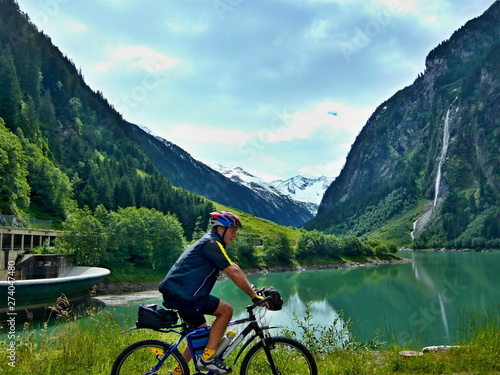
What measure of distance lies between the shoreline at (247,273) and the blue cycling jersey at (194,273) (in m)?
51.2

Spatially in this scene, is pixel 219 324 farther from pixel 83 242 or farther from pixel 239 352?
pixel 83 242

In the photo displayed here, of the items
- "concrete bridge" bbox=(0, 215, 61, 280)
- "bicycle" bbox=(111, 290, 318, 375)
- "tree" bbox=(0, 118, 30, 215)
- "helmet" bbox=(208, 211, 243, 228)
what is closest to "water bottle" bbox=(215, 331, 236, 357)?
"bicycle" bbox=(111, 290, 318, 375)

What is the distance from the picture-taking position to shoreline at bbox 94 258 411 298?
62.1m

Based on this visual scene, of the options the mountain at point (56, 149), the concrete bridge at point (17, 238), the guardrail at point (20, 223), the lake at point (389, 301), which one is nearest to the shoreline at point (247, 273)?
the lake at point (389, 301)

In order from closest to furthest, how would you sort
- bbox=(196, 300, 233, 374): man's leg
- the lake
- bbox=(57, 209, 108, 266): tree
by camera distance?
bbox=(196, 300, 233, 374): man's leg → the lake → bbox=(57, 209, 108, 266): tree

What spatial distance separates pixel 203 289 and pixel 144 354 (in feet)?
5.38

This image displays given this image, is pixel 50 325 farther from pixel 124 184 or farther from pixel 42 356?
pixel 124 184

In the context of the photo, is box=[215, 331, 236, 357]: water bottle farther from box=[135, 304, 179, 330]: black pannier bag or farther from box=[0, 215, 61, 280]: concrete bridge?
box=[0, 215, 61, 280]: concrete bridge

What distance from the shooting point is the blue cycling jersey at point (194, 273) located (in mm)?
5941

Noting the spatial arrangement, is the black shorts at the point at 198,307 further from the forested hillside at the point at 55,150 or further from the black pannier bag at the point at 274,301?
the forested hillside at the point at 55,150

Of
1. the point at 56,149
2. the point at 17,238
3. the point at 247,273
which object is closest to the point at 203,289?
the point at 17,238

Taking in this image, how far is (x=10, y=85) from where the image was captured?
366 feet

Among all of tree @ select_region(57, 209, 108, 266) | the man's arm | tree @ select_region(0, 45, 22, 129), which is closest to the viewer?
the man's arm

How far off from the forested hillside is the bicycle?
76618 mm
